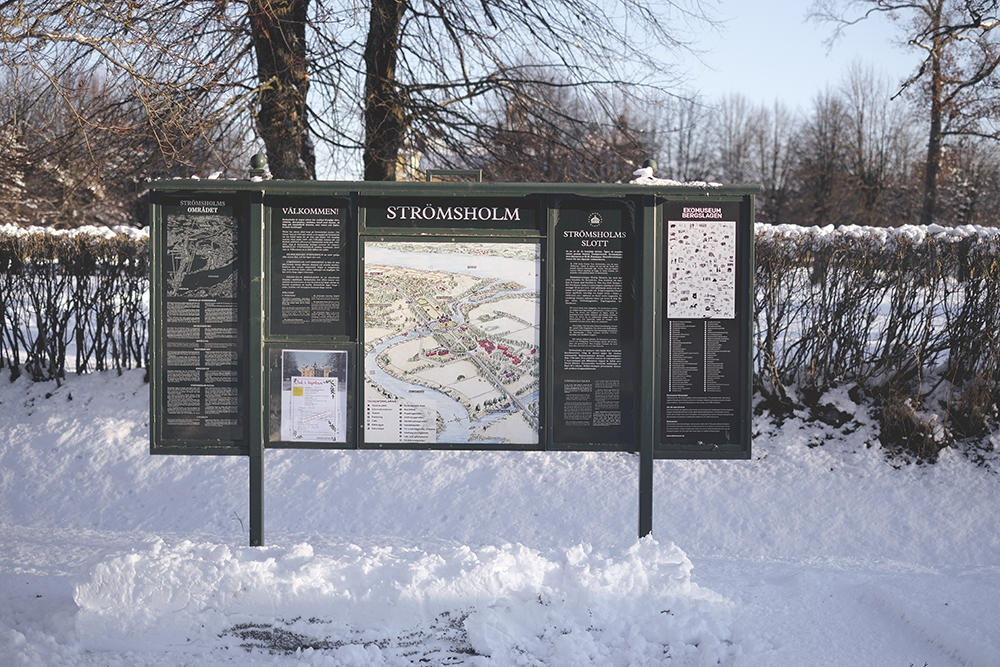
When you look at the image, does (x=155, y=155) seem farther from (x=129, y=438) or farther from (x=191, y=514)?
(x=191, y=514)

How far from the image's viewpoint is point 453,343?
506cm

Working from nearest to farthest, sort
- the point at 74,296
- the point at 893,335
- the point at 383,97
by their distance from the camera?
1. the point at 893,335
2. the point at 74,296
3. the point at 383,97

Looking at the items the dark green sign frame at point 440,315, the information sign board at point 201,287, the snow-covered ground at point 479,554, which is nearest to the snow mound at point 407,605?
the snow-covered ground at point 479,554

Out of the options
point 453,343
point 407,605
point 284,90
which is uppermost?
point 284,90

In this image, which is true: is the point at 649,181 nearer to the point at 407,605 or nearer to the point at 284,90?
the point at 407,605

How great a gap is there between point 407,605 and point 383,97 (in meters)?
6.23

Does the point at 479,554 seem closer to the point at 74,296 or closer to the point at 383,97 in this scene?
the point at 383,97

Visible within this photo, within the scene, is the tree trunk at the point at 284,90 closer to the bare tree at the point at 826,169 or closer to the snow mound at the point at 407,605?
the snow mound at the point at 407,605

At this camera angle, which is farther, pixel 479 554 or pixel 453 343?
pixel 453 343

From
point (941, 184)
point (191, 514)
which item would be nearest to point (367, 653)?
point (191, 514)

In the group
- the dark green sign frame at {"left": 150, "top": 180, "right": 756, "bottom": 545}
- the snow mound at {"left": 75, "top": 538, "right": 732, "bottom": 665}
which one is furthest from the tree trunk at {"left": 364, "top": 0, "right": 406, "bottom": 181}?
the snow mound at {"left": 75, "top": 538, "right": 732, "bottom": 665}

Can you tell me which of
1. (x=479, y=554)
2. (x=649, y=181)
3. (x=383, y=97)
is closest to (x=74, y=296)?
(x=383, y=97)

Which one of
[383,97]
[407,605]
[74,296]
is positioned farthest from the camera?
[383,97]

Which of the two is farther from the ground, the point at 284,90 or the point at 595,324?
the point at 284,90
